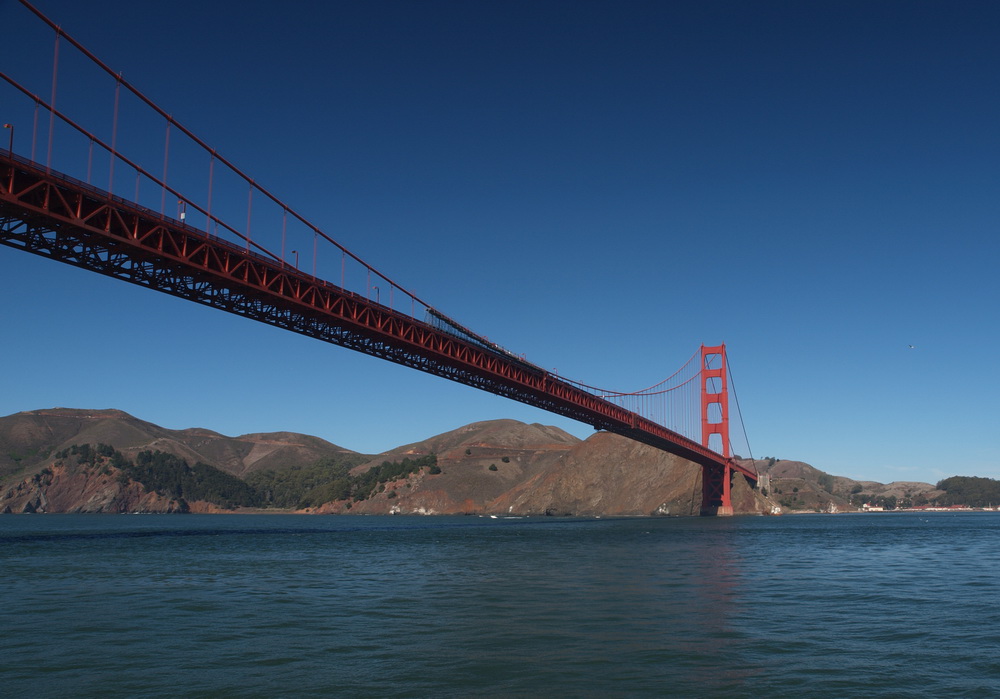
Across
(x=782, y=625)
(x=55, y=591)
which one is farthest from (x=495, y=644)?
(x=55, y=591)

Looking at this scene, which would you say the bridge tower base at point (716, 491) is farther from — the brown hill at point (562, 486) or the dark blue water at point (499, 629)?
the dark blue water at point (499, 629)

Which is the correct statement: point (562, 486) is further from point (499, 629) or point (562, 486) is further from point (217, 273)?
point (499, 629)

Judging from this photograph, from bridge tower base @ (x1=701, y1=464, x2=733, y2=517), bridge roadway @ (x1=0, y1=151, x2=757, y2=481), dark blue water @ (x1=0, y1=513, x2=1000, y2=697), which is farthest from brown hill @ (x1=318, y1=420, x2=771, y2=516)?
dark blue water @ (x1=0, y1=513, x2=1000, y2=697)

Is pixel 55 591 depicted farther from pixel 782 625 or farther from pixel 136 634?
→ pixel 782 625

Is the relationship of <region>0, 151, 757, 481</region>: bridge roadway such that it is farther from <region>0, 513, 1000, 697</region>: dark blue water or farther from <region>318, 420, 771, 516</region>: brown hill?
<region>318, 420, 771, 516</region>: brown hill

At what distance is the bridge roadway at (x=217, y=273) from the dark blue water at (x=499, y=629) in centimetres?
1419

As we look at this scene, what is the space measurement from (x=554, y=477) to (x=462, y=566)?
12227 cm

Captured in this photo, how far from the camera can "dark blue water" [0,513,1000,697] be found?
39.5ft

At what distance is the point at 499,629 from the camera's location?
651 inches

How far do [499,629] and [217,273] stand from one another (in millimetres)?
30465

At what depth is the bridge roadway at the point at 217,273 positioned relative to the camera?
33906mm

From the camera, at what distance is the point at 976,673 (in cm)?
1297

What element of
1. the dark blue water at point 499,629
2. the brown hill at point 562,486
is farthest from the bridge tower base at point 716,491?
the dark blue water at point 499,629

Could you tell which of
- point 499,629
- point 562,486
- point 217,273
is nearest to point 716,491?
point 562,486
